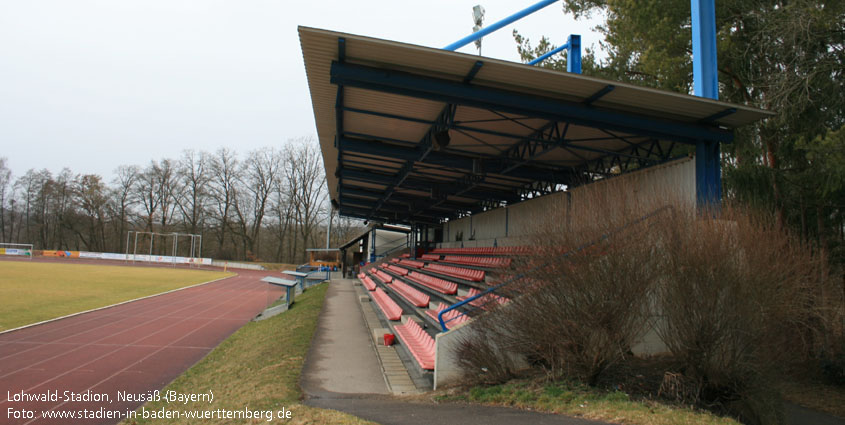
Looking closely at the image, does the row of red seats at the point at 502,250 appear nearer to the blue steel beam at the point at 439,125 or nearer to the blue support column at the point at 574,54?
the blue steel beam at the point at 439,125

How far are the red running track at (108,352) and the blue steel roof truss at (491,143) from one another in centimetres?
672

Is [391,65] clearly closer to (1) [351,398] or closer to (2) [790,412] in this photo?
(1) [351,398]

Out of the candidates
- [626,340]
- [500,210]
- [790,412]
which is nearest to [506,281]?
[626,340]

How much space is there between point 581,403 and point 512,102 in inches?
208

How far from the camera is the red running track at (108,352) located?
326 inches

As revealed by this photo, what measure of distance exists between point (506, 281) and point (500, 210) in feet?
47.0

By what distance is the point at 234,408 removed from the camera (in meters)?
5.99

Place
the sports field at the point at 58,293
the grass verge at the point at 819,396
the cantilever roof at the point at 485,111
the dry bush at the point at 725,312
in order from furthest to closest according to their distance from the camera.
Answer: the sports field at the point at 58,293 → the grass verge at the point at 819,396 → the cantilever roof at the point at 485,111 → the dry bush at the point at 725,312

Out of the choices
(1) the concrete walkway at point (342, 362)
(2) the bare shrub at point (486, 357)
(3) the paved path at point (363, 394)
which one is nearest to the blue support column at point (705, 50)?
(2) the bare shrub at point (486, 357)

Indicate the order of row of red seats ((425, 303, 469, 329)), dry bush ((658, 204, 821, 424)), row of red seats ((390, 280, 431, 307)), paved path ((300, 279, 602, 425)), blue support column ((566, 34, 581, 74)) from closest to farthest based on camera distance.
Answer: paved path ((300, 279, 602, 425)) < dry bush ((658, 204, 821, 424)) < row of red seats ((425, 303, 469, 329)) < row of red seats ((390, 280, 431, 307)) < blue support column ((566, 34, 581, 74))

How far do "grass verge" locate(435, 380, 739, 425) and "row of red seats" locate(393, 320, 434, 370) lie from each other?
986 millimetres

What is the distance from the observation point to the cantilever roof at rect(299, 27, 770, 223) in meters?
7.91

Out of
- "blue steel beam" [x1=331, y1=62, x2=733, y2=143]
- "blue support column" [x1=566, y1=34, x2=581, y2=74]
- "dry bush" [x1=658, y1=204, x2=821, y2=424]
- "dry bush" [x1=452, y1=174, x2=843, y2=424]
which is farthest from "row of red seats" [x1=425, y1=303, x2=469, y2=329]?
"blue support column" [x1=566, y1=34, x2=581, y2=74]

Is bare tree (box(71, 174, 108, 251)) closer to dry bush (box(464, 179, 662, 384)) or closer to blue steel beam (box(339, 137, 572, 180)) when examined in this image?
blue steel beam (box(339, 137, 572, 180))
